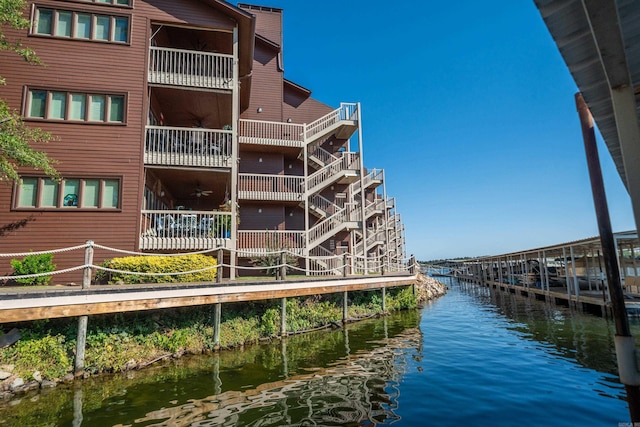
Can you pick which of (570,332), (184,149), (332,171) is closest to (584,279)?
(570,332)

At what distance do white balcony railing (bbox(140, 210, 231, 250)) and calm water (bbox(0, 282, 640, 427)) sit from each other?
484 cm

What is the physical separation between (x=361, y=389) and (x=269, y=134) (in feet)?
56.7

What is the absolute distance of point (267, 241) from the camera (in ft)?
62.4

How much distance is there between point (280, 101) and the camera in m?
23.9

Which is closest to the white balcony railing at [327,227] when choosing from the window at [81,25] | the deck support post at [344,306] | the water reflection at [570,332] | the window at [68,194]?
the deck support post at [344,306]

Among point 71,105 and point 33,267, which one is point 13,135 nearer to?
point 71,105

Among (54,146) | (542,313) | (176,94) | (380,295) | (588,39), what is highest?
(176,94)

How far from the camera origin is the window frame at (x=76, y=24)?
45.5ft

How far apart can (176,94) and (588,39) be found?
1593 centimetres

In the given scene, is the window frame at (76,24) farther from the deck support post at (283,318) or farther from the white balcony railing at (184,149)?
the deck support post at (283,318)

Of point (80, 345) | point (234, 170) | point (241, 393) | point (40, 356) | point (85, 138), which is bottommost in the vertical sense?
point (241, 393)

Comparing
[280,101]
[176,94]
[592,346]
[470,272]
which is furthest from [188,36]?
[470,272]

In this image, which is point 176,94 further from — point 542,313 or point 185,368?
point 542,313

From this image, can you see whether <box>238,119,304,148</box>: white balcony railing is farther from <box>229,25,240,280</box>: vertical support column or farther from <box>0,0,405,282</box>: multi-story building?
<box>229,25,240,280</box>: vertical support column
